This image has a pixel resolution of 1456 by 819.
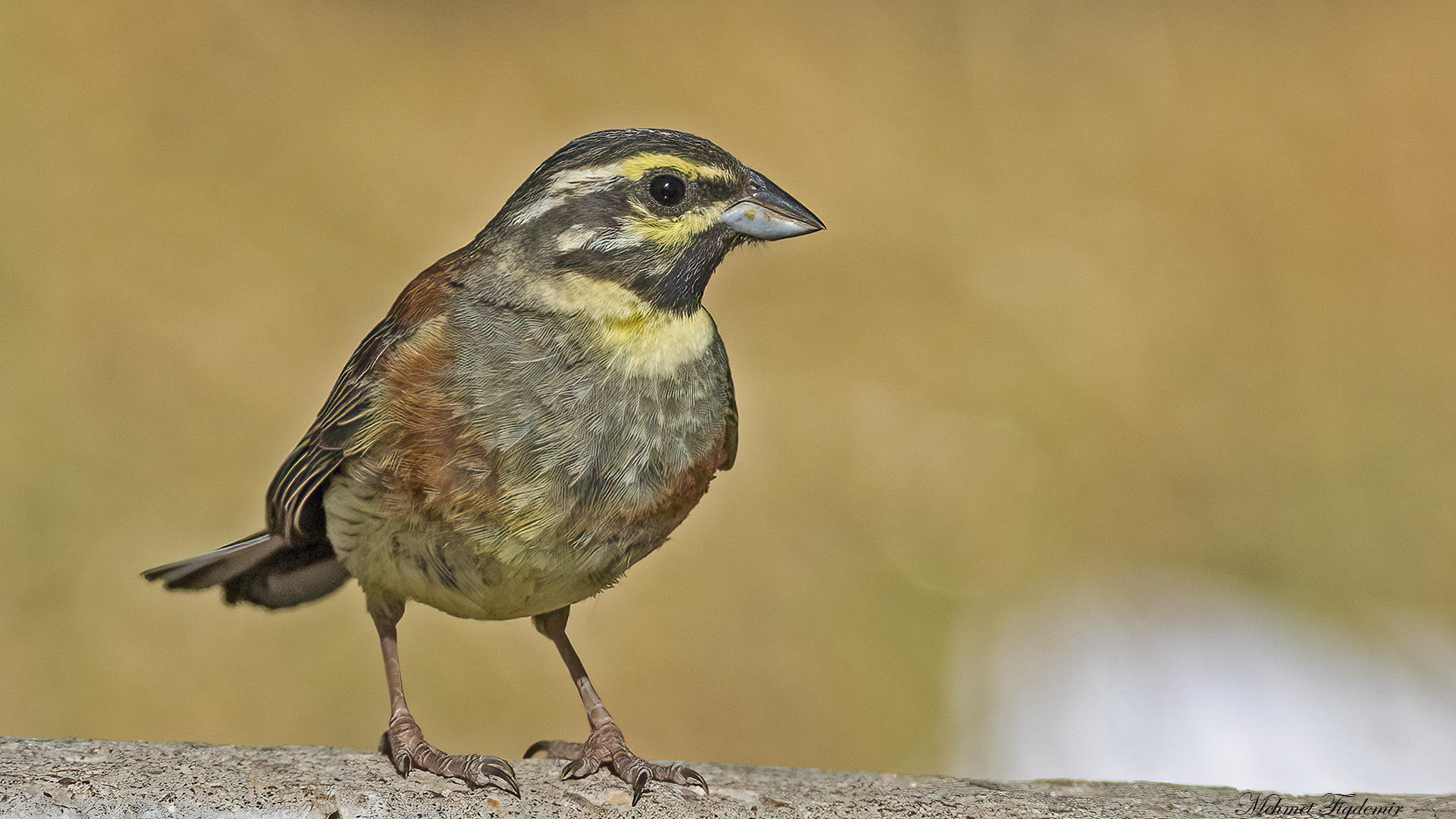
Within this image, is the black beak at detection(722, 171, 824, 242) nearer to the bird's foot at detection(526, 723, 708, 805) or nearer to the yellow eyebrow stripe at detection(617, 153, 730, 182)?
the yellow eyebrow stripe at detection(617, 153, 730, 182)

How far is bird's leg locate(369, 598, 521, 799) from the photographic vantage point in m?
3.86

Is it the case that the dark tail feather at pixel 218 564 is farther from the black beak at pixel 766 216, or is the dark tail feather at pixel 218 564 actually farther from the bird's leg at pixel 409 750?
the black beak at pixel 766 216

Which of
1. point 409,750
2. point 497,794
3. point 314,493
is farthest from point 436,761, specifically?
point 314,493

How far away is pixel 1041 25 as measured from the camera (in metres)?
9.42

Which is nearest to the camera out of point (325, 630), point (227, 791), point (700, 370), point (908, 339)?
point (227, 791)

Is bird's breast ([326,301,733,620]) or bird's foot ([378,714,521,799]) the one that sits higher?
bird's breast ([326,301,733,620])

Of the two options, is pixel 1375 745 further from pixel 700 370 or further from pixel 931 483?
pixel 700 370

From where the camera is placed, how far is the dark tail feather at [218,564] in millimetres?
4445

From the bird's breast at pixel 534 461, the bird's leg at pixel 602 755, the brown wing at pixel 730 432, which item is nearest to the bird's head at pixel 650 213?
the bird's breast at pixel 534 461

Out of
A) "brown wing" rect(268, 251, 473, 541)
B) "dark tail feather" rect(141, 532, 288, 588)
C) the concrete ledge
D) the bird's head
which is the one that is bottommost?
the concrete ledge

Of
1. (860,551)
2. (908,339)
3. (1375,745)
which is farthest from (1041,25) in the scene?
(1375,745)

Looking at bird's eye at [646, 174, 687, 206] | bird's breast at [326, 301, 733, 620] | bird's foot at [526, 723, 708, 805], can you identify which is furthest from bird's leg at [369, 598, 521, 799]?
bird's eye at [646, 174, 687, 206]

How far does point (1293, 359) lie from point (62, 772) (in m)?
7.65

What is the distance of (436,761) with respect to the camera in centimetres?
397
